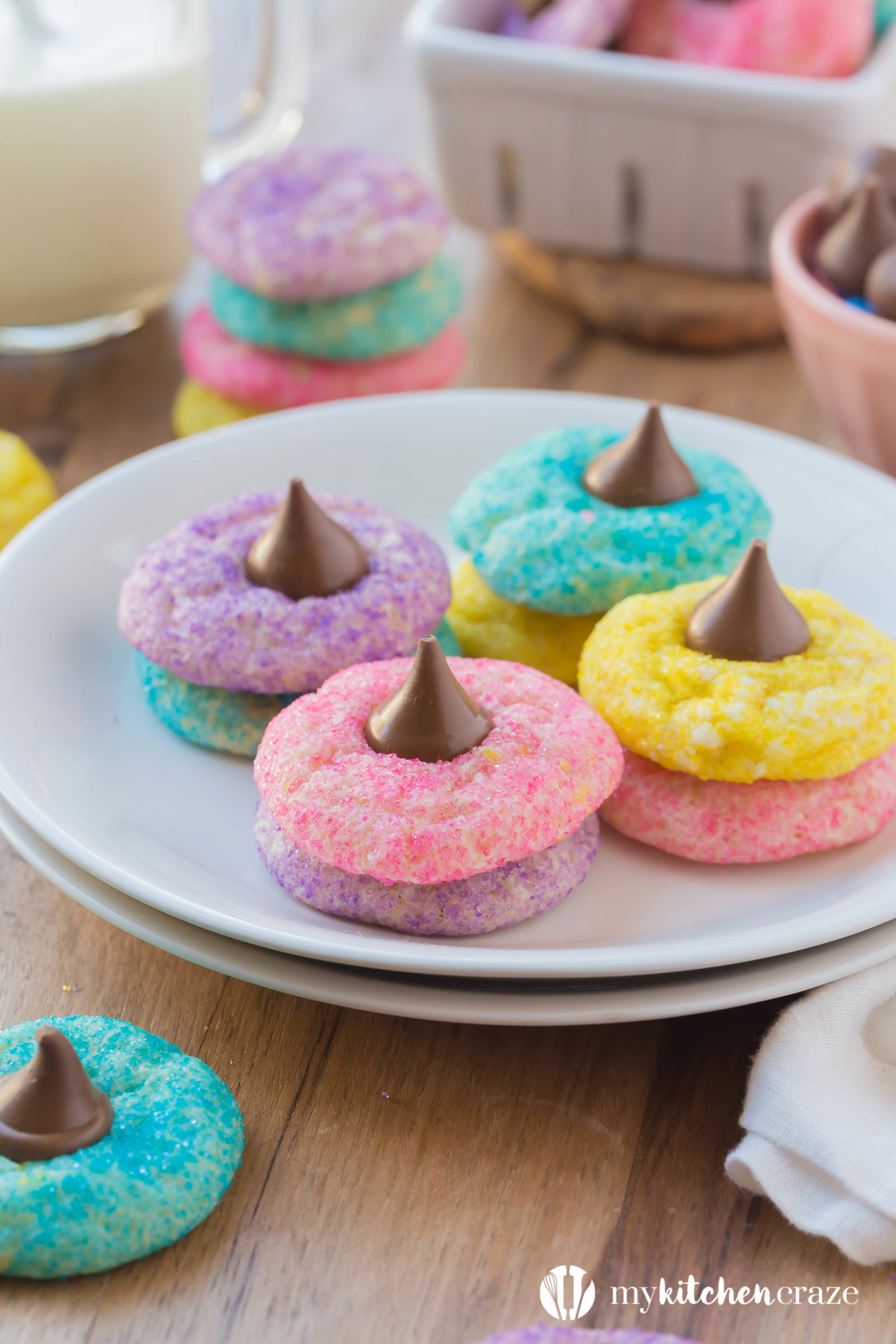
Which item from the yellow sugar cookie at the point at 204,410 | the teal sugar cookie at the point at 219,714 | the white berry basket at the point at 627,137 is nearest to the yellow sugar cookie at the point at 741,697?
the teal sugar cookie at the point at 219,714

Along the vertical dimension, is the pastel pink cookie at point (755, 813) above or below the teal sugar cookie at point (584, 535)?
below

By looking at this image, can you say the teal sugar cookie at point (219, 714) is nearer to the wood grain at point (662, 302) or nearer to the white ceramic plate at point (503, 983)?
the white ceramic plate at point (503, 983)

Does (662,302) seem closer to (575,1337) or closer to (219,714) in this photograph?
(219,714)

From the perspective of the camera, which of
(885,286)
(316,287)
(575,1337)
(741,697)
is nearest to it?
(575,1337)

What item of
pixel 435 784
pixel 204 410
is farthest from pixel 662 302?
pixel 435 784

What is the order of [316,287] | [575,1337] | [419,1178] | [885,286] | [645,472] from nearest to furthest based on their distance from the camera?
1. [575,1337]
2. [419,1178]
3. [645,472]
4. [885,286]
5. [316,287]

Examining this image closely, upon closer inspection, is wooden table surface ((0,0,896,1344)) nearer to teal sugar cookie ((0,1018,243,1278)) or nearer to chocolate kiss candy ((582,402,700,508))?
teal sugar cookie ((0,1018,243,1278))

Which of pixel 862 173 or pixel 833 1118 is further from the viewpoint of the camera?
pixel 862 173
